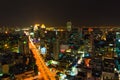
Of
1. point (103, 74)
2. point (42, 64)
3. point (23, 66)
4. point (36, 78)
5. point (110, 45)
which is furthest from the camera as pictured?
point (110, 45)

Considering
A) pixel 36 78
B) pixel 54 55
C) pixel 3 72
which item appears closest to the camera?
pixel 3 72

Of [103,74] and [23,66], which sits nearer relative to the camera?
[103,74]

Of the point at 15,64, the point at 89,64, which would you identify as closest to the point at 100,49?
the point at 89,64

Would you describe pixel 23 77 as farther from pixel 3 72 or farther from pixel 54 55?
pixel 54 55

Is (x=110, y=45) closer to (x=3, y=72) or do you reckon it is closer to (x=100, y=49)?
(x=100, y=49)

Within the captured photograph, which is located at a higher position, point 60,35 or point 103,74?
point 60,35

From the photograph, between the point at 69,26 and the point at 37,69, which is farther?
the point at 69,26

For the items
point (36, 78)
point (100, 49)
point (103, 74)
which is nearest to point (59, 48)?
point (100, 49)

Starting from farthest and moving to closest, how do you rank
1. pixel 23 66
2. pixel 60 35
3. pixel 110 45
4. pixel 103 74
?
pixel 60 35 → pixel 110 45 → pixel 23 66 → pixel 103 74

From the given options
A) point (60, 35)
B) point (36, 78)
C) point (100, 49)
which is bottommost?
point (36, 78)
